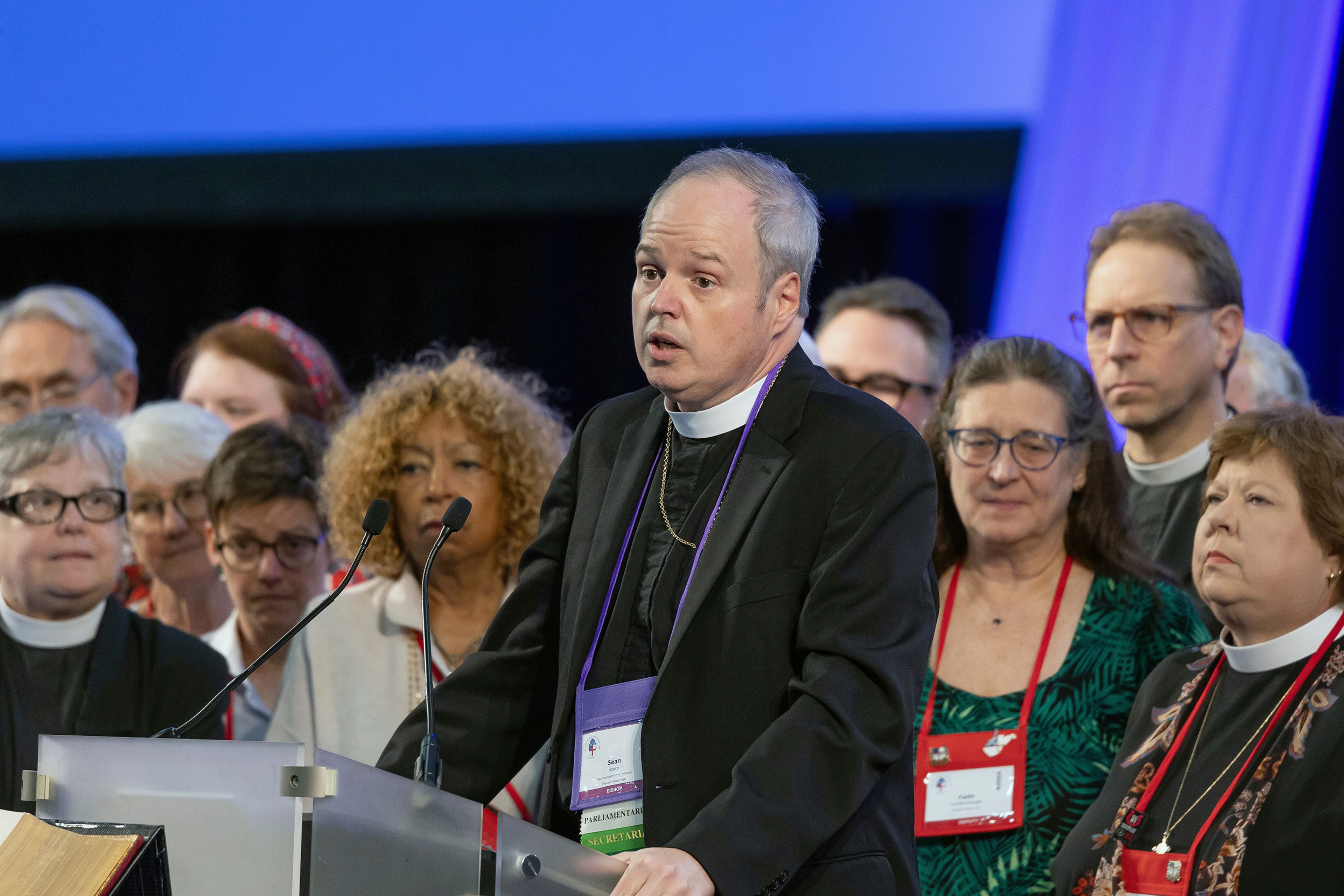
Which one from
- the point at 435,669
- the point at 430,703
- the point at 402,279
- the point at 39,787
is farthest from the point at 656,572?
the point at 402,279

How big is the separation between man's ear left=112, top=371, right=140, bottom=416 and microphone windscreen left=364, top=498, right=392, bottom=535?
2982 millimetres

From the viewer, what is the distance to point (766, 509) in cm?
188

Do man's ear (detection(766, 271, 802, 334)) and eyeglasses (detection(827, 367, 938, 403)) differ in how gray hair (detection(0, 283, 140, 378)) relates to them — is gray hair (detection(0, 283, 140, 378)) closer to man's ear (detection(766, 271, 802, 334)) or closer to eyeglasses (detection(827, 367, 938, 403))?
eyeglasses (detection(827, 367, 938, 403))

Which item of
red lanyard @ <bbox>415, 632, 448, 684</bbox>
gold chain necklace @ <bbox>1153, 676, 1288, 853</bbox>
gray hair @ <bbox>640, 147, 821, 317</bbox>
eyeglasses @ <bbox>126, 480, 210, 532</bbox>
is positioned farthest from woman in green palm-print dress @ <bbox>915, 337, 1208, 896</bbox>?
eyeglasses @ <bbox>126, 480, 210, 532</bbox>

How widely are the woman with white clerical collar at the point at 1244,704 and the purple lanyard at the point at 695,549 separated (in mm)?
1007

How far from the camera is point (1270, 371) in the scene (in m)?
3.91

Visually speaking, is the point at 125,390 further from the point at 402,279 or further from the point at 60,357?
the point at 402,279

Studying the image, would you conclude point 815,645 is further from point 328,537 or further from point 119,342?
point 119,342

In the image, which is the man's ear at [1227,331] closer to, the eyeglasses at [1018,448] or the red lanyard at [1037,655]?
the eyeglasses at [1018,448]

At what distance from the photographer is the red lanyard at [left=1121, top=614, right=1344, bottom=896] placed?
2377 mm

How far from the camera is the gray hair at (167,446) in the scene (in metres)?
3.91

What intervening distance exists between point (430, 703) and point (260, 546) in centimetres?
193

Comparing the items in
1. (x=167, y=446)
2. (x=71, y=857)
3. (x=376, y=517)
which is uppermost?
(x=167, y=446)

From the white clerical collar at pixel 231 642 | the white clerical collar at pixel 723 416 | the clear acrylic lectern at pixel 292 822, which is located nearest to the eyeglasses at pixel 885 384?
the white clerical collar at pixel 231 642
